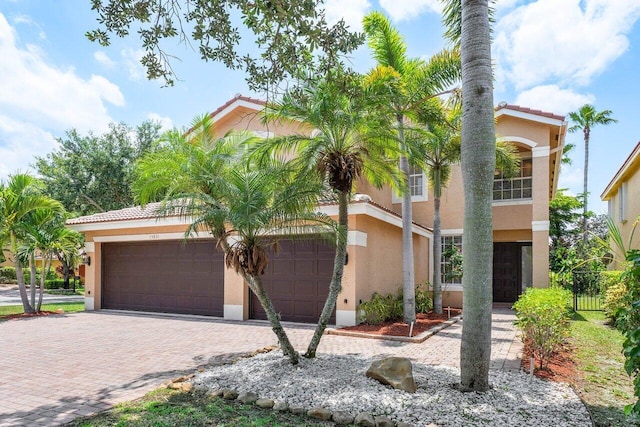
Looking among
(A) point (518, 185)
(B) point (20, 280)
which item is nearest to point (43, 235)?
(B) point (20, 280)

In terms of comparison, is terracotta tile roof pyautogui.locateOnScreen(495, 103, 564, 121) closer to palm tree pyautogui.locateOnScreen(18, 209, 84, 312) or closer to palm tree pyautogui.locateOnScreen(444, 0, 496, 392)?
palm tree pyautogui.locateOnScreen(444, 0, 496, 392)

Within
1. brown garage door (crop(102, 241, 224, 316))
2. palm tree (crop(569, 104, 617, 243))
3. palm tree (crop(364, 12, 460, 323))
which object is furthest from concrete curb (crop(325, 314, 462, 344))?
palm tree (crop(569, 104, 617, 243))

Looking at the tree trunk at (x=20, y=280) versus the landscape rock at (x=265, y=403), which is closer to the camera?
the landscape rock at (x=265, y=403)

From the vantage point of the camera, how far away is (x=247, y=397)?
19.8 ft

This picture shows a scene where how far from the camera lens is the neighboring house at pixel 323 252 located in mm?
13125

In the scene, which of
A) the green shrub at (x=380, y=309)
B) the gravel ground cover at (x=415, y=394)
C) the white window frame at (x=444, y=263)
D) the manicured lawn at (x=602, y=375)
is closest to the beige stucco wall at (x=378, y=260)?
the green shrub at (x=380, y=309)

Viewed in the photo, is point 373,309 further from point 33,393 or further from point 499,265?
point 499,265

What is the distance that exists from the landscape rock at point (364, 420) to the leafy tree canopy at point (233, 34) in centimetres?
453

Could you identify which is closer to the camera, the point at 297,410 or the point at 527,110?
the point at 297,410

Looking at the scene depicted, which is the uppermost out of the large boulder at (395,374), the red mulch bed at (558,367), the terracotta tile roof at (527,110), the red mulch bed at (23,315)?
the terracotta tile roof at (527,110)

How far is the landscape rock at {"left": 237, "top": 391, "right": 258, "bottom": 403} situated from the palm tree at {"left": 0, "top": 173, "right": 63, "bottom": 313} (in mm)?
13045

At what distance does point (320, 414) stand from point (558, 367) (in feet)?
16.0

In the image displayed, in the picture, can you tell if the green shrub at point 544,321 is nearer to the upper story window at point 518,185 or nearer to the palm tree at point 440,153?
the palm tree at point 440,153

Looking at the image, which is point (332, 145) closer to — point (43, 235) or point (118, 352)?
point (118, 352)
